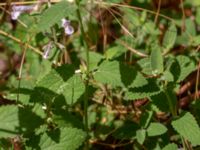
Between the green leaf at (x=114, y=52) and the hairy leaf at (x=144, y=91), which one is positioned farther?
the green leaf at (x=114, y=52)

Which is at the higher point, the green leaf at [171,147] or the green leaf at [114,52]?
the green leaf at [114,52]

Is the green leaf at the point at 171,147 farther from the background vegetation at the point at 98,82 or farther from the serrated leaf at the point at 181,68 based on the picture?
the serrated leaf at the point at 181,68

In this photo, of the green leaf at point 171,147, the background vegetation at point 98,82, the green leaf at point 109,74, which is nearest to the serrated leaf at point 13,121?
the background vegetation at point 98,82

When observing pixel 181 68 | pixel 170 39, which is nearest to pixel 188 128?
pixel 181 68

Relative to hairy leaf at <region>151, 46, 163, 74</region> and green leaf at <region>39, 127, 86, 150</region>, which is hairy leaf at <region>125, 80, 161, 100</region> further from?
green leaf at <region>39, 127, 86, 150</region>

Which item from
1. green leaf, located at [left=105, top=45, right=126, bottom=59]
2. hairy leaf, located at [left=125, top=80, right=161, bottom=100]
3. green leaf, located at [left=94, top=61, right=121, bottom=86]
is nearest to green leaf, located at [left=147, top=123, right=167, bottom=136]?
hairy leaf, located at [left=125, top=80, right=161, bottom=100]

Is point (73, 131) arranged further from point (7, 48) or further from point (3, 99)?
point (7, 48)
